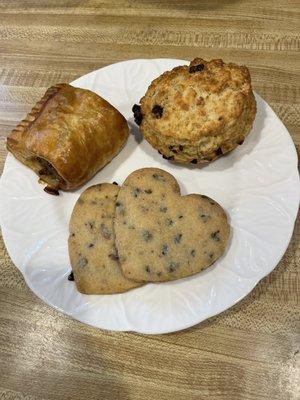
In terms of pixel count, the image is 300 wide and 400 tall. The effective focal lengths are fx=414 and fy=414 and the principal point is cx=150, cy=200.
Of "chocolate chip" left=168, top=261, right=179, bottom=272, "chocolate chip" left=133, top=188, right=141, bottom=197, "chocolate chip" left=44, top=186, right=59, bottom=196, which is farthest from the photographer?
"chocolate chip" left=44, top=186, right=59, bottom=196

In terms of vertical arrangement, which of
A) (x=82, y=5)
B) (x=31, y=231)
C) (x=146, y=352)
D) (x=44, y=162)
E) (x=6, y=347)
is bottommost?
(x=6, y=347)

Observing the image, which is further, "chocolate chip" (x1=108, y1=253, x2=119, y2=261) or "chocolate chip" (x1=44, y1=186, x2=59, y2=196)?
"chocolate chip" (x1=44, y1=186, x2=59, y2=196)

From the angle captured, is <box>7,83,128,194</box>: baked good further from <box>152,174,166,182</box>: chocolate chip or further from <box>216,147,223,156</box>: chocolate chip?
<box>216,147,223,156</box>: chocolate chip

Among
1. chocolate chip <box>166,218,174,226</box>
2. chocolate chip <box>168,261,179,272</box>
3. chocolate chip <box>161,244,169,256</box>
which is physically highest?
chocolate chip <box>166,218,174,226</box>

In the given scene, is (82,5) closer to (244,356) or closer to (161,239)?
(161,239)

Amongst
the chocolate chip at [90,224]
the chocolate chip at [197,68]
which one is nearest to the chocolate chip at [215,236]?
the chocolate chip at [90,224]

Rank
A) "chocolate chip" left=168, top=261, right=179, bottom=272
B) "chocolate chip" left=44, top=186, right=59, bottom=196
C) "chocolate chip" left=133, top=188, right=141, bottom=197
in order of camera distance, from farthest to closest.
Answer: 1. "chocolate chip" left=44, top=186, right=59, bottom=196
2. "chocolate chip" left=133, top=188, right=141, bottom=197
3. "chocolate chip" left=168, top=261, right=179, bottom=272

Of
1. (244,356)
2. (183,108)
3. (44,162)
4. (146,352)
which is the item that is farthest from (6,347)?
(183,108)

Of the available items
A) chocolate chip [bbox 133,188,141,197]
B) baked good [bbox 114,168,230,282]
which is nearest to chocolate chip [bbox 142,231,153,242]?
baked good [bbox 114,168,230,282]

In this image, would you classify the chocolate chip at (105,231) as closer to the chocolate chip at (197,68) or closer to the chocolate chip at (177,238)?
the chocolate chip at (177,238)
